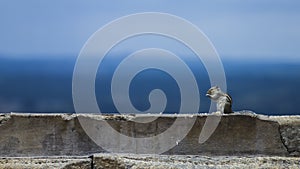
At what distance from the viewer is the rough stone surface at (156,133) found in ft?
9.87

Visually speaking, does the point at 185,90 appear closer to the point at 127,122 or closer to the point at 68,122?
the point at 127,122

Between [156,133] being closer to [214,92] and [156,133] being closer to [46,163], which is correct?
[214,92]

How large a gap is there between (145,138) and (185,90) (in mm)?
366

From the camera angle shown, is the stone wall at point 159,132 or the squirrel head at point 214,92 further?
the squirrel head at point 214,92

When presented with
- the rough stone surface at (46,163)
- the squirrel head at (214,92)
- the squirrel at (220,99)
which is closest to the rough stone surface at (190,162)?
the rough stone surface at (46,163)

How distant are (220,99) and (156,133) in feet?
1.90

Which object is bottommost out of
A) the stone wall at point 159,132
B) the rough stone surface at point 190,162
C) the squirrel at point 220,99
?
the rough stone surface at point 190,162

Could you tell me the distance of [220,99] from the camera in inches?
135

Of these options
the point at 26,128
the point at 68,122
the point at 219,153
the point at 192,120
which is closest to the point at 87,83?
the point at 68,122

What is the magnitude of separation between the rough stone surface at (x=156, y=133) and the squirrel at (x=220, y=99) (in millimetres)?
262

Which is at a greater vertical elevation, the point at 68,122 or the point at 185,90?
the point at 185,90

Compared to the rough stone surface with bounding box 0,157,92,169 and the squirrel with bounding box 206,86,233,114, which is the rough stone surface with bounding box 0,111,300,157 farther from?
the rough stone surface with bounding box 0,157,92,169

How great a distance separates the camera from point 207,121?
298 cm

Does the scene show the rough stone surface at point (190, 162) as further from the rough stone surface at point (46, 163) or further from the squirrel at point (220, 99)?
the squirrel at point (220, 99)
